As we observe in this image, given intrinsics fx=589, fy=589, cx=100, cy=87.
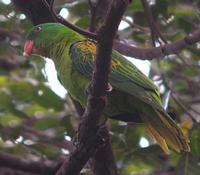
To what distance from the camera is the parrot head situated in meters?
3.23

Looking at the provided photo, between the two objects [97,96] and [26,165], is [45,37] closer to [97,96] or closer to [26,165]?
[26,165]

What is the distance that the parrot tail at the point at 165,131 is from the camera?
9.19 ft

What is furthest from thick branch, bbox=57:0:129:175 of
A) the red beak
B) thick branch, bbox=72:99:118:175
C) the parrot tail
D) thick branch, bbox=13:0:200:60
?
the red beak

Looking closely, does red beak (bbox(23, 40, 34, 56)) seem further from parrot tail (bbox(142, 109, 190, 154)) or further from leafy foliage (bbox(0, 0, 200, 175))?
parrot tail (bbox(142, 109, 190, 154))

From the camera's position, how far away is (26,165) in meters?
3.63

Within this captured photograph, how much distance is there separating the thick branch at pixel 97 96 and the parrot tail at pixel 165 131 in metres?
0.27

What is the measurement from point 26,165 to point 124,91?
42.3 inches

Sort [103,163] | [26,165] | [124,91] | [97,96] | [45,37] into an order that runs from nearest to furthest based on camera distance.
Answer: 1. [97,96]
2. [124,91]
3. [103,163]
4. [45,37]
5. [26,165]

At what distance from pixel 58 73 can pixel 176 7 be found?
1.13m

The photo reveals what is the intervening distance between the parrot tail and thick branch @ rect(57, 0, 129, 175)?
0.27 metres

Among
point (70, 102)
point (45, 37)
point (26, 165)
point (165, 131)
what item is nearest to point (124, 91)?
point (165, 131)

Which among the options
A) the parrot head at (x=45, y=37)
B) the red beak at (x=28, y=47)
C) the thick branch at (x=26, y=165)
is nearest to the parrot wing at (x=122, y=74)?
the parrot head at (x=45, y=37)

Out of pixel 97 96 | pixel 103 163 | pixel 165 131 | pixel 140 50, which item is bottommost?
pixel 103 163

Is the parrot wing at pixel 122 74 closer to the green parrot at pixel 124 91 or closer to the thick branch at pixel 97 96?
the green parrot at pixel 124 91
